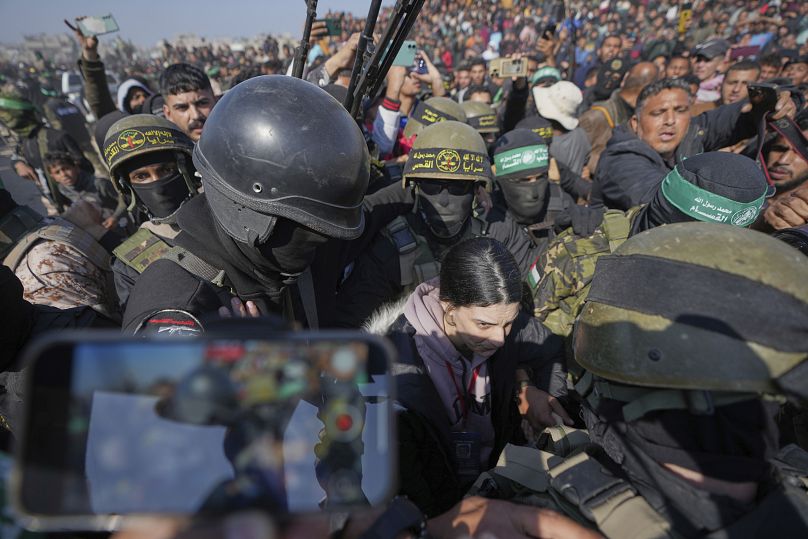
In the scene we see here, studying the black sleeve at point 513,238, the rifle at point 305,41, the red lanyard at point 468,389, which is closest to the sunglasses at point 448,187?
the black sleeve at point 513,238

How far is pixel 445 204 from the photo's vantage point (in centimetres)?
317

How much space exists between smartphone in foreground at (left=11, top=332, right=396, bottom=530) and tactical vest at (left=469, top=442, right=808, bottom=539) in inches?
35.7

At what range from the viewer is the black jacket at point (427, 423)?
68.6 inches

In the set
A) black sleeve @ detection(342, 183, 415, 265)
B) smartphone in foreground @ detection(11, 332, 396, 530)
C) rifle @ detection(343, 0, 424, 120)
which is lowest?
black sleeve @ detection(342, 183, 415, 265)

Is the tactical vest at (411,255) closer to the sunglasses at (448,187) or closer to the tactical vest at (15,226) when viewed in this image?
the sunglasses at (448,187)

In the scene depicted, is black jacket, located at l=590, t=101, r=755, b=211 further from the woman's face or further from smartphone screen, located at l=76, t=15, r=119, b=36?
smartphone screen, located at l=76, t=15, r=119, b=36

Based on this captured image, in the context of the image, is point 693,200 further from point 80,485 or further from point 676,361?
point 80,485

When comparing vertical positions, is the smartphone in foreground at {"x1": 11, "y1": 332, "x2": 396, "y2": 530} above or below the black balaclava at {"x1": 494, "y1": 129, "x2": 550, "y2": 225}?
above

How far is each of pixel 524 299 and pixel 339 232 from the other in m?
1.80

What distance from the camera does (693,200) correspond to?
7.27ft

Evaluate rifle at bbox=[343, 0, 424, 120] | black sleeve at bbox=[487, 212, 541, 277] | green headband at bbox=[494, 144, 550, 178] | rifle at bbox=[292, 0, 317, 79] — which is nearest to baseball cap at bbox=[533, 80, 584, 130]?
green headband at bbox=[494, 144, 550, 178]

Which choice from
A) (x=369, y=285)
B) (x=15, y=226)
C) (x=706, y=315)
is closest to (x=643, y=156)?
(x=369, y=285)

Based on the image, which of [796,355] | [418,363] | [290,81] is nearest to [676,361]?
[796,355]

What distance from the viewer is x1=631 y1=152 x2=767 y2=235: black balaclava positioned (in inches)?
84.0
